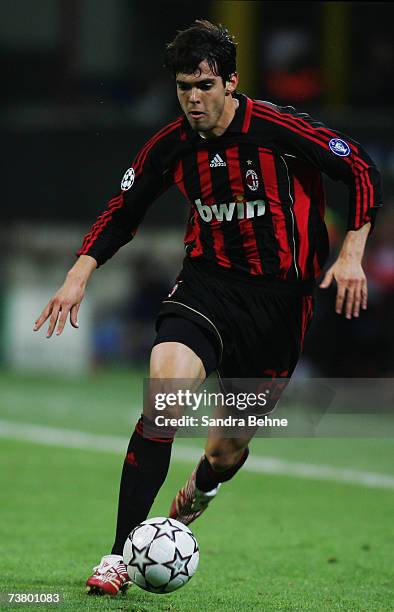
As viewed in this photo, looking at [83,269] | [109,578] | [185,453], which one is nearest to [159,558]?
[109,578]

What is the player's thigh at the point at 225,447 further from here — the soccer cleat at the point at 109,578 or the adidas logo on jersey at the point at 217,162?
the adidas logo on jersey at the point at 217,162

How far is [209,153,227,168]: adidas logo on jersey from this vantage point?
17.7 ft

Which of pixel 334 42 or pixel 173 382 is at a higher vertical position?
pixel 334 42

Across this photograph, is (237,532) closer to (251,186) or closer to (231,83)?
(251,186)

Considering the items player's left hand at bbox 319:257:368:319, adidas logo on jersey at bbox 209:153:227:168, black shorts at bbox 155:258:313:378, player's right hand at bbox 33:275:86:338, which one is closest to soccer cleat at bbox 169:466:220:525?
black shorts at bbox 155:258:313:378

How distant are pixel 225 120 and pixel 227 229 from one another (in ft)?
1.46

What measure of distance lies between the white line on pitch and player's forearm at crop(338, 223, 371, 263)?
141 inches

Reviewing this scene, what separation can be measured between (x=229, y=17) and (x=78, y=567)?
12.7 metres

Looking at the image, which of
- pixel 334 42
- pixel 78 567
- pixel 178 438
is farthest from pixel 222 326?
pixel 334 42

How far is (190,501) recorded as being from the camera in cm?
614

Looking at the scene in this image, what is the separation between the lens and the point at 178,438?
10.8 metres

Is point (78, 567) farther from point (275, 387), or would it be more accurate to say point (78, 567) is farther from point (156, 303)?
point (156, 303)

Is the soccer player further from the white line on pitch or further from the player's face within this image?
the white line on pitch

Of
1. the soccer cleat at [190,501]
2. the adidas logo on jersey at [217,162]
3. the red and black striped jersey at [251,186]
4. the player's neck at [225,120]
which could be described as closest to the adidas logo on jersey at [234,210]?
Answer: the red and black striped jersey at [251,186]
